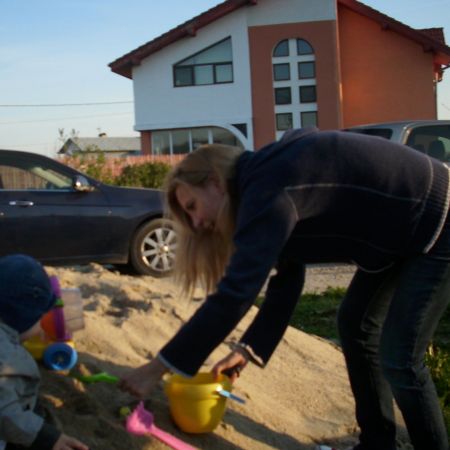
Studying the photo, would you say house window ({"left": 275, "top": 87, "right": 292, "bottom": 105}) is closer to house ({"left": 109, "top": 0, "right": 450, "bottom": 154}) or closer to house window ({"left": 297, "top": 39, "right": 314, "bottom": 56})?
house ({"left": 109, "top": 0, "right": 450, "bottom": 154})

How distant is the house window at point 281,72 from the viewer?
2803 cm

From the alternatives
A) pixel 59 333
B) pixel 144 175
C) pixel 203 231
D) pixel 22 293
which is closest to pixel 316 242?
pixel 203 231

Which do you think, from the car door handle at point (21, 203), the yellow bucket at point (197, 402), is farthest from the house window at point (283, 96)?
the yellow bucket at point (197, 402)

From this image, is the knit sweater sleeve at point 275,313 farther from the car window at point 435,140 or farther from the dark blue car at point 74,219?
the car window at point 435,140

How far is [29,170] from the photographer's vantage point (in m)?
8.01

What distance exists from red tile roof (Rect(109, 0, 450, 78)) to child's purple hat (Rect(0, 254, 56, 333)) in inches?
1005

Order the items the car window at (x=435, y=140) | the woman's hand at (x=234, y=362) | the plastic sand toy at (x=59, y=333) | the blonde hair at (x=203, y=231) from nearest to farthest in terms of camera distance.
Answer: the blonde hair at (x=203, y=231) → the woman's hand at (x=234, y=362) → the plastic sand toy at (x=59, y=333) → the car window at (x=435, y=140)

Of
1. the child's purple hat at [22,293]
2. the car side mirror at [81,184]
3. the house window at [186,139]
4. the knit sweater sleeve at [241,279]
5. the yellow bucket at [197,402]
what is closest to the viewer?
the knit sweater sleeve at [241,279]

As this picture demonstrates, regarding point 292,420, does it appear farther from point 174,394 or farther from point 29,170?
point 29,170

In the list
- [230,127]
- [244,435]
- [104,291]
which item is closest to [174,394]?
[244,435]

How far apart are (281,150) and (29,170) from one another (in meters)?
6.04

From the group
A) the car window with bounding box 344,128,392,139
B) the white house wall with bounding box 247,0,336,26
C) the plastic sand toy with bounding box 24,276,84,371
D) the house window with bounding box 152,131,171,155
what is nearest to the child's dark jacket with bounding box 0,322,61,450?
the plastic sand toy with bounding box 24,276,84,371

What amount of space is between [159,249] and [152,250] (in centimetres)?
8

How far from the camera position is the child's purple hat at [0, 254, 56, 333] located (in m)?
2.73
